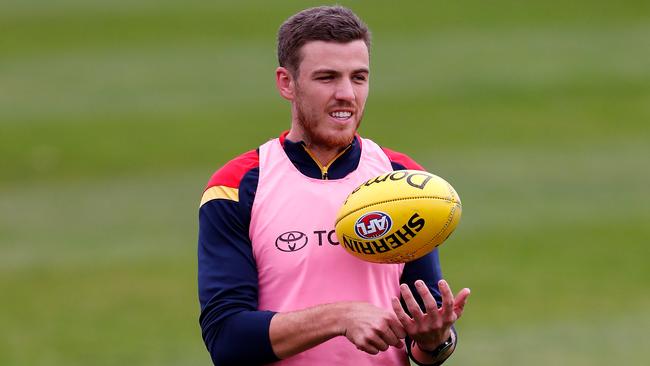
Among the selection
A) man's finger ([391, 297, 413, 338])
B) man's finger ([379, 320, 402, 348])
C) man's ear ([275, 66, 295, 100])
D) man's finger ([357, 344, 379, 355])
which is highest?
man's ear ([275, 66, 295, 100])

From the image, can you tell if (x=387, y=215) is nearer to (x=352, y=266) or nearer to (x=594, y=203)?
(x=352, y=266)

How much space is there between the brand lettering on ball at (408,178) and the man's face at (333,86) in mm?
225

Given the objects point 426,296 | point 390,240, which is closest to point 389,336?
point 426,296

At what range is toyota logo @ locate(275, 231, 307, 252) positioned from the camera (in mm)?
4883

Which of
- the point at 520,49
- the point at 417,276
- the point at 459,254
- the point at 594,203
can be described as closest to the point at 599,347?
the point at 459,254

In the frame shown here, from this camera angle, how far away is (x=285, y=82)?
5.11 meters

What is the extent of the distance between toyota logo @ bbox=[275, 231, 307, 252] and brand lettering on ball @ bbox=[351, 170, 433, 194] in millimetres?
276

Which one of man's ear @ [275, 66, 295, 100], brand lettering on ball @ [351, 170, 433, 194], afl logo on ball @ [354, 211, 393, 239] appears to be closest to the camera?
afl logo on ball @ [354, 211, 393, 239]

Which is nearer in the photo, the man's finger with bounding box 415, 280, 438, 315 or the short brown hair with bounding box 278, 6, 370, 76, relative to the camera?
the man's finger with bounding box 415, 280, 438, 315

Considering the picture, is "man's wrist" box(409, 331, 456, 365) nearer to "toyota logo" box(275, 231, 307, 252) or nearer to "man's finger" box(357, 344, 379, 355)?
"man's finger" box(357, 344, 379, 355)

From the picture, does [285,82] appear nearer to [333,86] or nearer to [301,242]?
[333,86]

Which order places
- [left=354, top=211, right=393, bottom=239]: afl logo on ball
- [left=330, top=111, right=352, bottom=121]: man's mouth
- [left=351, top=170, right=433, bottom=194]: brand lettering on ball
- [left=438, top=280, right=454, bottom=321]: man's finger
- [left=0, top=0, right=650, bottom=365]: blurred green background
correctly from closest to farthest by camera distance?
[left=438, top=280, right=454, bottom=321]: man's finger → [left=354, top=211, right=393, bottom=239]: afl logo on ball → [left=351, top=170, right=433, bottom=194]: brand lettering on ball → [left=330, top=111, right=352, bottom=121]: man's mouth → [left=0, top=0, right=650, bottom=365]: blurred green background

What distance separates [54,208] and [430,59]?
22.3ft

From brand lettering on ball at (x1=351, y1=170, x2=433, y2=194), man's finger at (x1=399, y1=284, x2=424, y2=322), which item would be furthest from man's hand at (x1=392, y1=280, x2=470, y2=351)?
brand lettering on ball at (x1=351, y1=170, x2=433, y2=194)
